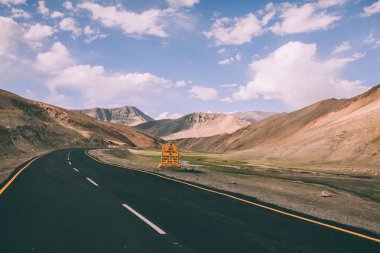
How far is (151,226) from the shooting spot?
28.4 ft

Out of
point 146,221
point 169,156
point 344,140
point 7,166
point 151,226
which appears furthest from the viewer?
point 344,140

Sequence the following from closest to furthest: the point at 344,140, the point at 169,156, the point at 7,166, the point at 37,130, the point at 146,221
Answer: the point at 146,221
the point at 7,166
the point at 169,156
the point at 344,140
the point at 37,130

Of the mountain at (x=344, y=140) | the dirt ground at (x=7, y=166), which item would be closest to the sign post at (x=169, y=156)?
the dirt ground at (x=7, y=166)

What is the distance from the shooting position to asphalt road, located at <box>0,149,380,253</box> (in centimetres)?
714

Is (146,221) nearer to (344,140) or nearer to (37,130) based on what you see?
(344,140)

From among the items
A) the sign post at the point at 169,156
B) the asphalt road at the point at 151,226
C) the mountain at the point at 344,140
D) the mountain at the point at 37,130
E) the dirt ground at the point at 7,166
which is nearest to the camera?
the asphalt road at the point at 151,226

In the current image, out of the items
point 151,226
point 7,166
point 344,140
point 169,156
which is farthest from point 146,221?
point 344,140

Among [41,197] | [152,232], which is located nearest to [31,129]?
[41,197]

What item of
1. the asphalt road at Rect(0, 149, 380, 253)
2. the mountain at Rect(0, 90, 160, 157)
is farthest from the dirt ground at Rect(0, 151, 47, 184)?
the mountain at Rect(0, 90, 160, 157)

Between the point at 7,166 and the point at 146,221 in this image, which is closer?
the point at 146,221

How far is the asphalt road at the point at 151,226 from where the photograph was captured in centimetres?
714

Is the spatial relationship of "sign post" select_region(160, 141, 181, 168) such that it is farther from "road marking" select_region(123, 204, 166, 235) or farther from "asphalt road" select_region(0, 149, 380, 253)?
"road marking" select_region(123, 204, 166, 235)

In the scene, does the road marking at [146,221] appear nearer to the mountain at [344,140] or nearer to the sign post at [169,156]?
the sign post at [169,156]

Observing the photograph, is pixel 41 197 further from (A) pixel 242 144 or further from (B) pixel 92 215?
(A) pixel 242 144
